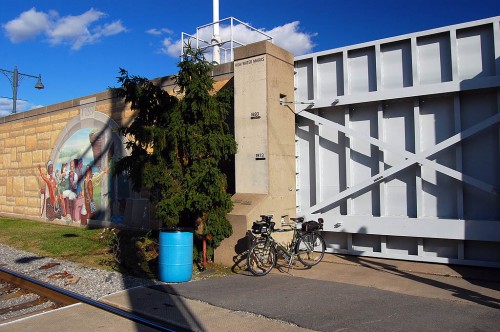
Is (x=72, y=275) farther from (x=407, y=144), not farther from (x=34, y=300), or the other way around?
(x=407, y=144)

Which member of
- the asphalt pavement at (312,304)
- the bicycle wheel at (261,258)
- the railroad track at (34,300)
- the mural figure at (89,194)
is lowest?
the railroad track at (34,300)

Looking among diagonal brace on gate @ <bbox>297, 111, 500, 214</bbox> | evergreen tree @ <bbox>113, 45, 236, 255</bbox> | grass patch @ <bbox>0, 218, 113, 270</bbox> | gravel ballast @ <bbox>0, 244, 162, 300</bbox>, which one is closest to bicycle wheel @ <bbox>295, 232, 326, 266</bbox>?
diagonal brace on gate @ <bbox>297, 111, 500, 214</bbox>

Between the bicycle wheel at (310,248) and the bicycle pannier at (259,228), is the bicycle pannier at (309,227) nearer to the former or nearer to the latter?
the bicycle wheel at (310,248)

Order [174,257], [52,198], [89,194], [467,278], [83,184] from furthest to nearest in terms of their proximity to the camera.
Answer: [52,198] → [83,184] → [89,194] → [174,257] → [467,278]

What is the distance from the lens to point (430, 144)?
9.19 metres

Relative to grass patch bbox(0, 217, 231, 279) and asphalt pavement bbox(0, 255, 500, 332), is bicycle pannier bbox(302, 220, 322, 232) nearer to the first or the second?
asphalt pavement bbox(0, 255, 500, 332)

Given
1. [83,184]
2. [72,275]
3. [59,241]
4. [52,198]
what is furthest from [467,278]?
[52,198]

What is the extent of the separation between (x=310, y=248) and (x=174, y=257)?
9.42 feet

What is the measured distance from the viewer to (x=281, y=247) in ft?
29.0

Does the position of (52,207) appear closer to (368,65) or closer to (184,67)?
(184,67)

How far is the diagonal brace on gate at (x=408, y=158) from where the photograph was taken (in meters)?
8.36

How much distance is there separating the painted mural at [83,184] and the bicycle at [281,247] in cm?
791

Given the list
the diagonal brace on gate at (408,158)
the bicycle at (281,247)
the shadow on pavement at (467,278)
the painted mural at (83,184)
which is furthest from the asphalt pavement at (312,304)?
the painted mural at (83,184)

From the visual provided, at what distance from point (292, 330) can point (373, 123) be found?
19.7 feet
